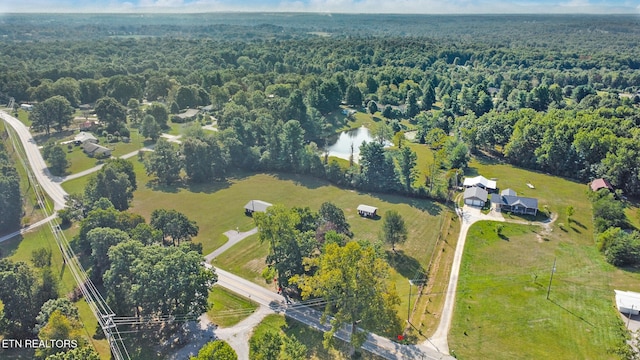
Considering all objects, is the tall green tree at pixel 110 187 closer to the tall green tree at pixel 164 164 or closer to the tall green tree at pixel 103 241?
the tall green tree at pixel 164 164

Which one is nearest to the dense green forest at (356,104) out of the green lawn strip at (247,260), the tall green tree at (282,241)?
the green lawn strip at (247,260)

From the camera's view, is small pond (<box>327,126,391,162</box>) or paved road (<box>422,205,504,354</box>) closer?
paved road (<box>422,205,504,354</box>)

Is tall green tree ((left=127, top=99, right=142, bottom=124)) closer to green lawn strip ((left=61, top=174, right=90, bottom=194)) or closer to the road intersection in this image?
green lawn strip ((left=61, top=174, right=90, bottom=194))

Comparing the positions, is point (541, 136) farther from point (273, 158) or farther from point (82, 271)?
point (82, 271)

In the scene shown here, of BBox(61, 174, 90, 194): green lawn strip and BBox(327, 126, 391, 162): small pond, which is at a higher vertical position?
BBox(61, 174, 90, 194): green lawn strip

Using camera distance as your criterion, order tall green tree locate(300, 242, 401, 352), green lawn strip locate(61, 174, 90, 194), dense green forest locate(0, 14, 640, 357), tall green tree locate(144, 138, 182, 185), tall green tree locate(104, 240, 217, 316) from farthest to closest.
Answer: tall green tree locate(144, 138, 182, 185) < green lawn strip locate(61, 174, 90, 194) < dense green forest locate(0, 14, 640, 357) < tall green tree locate(104, 240, 217, 316) < tall green tree locate(300, 242, 401, 352)

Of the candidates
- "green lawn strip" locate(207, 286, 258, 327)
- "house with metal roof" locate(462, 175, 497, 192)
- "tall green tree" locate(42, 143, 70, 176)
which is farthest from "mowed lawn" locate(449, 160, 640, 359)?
"tall green tree" locate(42, 143, 70, 176)

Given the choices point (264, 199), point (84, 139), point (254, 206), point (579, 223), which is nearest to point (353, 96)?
point (264, 199)

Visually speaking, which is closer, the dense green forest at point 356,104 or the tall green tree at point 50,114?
the dense green forest at point 356,104
